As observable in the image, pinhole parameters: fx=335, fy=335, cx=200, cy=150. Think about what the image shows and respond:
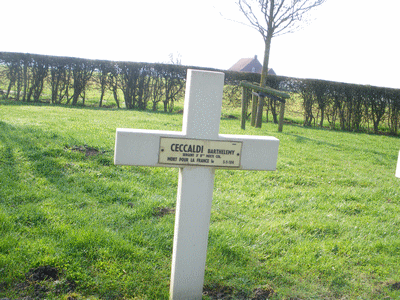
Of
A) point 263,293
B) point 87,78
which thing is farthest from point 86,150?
point 87,78

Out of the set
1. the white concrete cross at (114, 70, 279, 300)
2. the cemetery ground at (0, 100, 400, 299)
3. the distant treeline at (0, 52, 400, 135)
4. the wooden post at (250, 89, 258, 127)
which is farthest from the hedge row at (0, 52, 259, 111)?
the white concrete cross at (114, 70, 279, 300)

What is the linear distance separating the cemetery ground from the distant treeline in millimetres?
8079

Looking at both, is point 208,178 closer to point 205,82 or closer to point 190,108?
point 190,108

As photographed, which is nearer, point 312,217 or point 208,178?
point 208,178

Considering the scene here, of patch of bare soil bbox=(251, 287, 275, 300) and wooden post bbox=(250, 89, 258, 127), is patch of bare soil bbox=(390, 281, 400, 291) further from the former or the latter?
wooden post bbox=(250, 89, 258, 127)

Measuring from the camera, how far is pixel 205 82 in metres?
2.32

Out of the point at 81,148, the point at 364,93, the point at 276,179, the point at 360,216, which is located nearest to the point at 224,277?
the point at 360,216

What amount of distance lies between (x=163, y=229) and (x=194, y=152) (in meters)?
1.35

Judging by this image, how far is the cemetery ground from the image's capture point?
2639mm

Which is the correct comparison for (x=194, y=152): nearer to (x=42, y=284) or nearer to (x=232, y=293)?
(x=232, y=293)

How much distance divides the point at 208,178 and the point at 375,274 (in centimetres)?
189

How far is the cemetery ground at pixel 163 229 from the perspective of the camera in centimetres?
264

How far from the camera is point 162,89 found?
1411 centimetres

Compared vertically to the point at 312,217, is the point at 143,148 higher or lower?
higher
